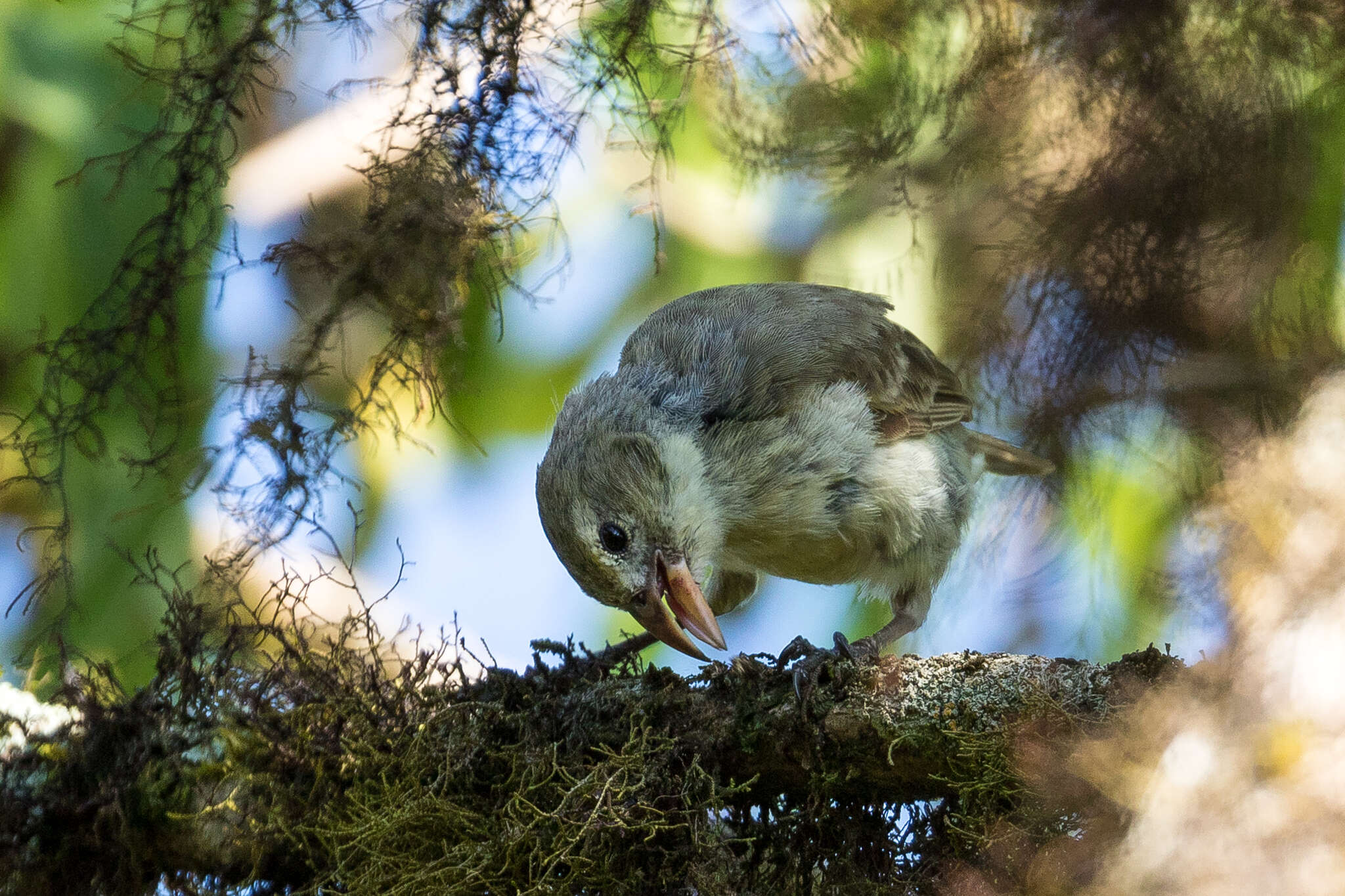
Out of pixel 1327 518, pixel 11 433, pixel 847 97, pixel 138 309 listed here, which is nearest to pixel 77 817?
pixel 11 433

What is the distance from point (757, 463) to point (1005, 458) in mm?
1180

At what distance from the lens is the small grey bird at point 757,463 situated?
9.75 ft

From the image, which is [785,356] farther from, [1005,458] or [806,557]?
[1005,458]

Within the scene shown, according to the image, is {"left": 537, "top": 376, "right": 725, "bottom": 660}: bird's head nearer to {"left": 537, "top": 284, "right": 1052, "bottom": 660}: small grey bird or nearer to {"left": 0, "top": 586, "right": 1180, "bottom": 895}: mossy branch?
{"left": 537, "top": 284, "right": 1052, "bottom": 660}: small grey bird

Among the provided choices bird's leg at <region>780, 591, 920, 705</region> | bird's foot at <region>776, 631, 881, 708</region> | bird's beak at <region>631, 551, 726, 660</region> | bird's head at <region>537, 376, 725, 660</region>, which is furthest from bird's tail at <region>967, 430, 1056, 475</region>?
bird's beak at <region>631, 551, 726, 660</region>

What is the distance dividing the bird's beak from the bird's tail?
1.34 metres

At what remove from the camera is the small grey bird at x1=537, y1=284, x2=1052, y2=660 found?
9.75ft

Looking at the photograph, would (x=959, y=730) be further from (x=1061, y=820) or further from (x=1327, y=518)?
(x=1327, y=518)

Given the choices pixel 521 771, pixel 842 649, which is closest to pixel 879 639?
pixel 842 649

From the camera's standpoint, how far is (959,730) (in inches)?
83.3

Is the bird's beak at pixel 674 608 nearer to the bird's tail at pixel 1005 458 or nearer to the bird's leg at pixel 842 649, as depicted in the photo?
the bird's leg at pixel 842 649

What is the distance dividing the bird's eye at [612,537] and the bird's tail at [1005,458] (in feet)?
4.76

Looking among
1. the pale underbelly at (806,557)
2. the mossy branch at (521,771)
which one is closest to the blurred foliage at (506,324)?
the mossy branch at (521,771)

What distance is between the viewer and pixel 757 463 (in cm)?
315
